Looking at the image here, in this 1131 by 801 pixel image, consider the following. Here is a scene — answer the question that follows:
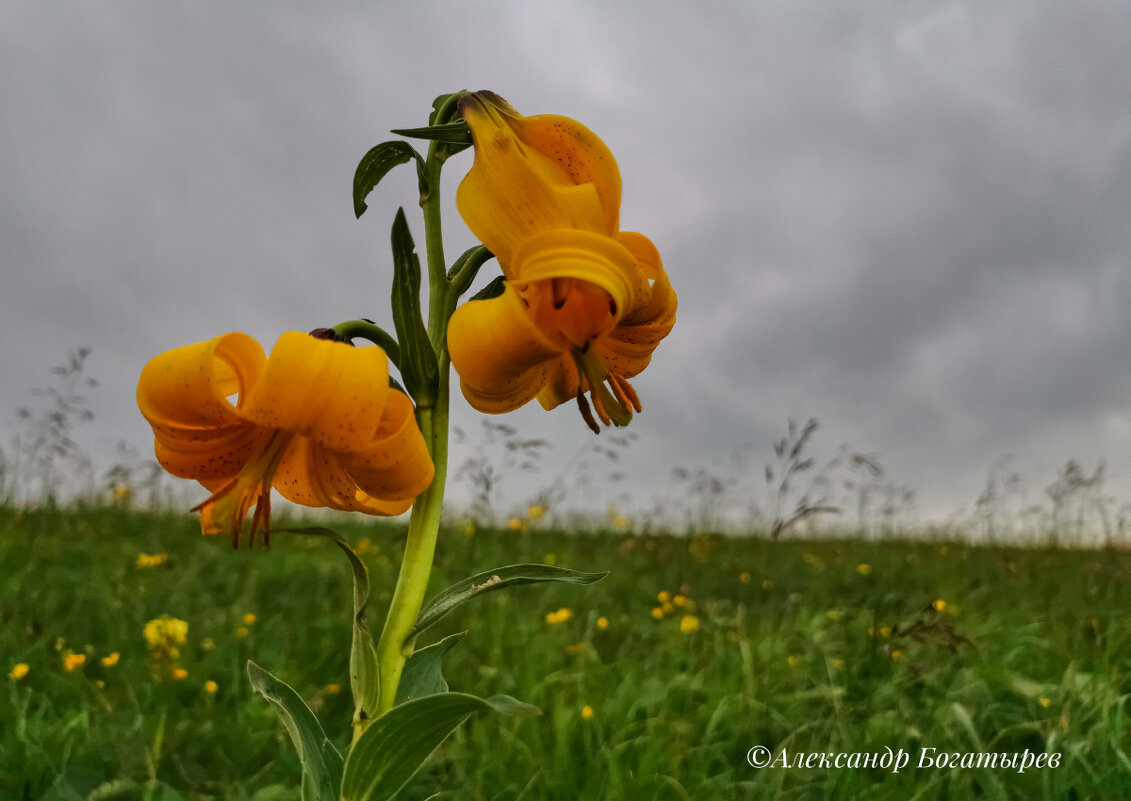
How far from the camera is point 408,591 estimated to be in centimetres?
112

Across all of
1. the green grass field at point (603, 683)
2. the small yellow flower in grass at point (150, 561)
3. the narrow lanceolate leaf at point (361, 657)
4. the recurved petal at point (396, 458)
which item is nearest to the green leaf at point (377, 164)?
the recurved petal at point (396, 458)

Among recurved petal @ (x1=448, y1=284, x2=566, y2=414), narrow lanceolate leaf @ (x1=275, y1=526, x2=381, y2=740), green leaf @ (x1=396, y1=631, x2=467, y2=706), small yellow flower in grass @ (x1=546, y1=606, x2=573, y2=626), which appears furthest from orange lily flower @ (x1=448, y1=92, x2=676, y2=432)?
small yellow flower in grass @ (x1=546, y1=606, x2=573, y2=626)

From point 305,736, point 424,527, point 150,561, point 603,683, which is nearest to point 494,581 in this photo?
point 424,527

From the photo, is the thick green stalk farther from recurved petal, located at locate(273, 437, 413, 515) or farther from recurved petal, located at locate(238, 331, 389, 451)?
recurved petal, located at locate(238, 331, 389, 451)

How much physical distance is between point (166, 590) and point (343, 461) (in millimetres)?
2845

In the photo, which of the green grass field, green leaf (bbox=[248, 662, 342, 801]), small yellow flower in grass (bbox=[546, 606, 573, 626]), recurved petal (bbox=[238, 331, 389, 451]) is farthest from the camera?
small yellow flower in grass (bbox=[546, 606, 573, 626])

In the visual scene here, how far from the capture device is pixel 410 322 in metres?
1.06

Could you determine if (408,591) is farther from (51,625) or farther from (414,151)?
(51,625)

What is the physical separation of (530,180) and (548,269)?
140 millimetres

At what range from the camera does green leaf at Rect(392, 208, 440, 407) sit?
1.05 meters

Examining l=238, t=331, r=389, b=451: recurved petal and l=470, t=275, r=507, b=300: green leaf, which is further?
l=470, t=275, r=507, b=300: green leaf

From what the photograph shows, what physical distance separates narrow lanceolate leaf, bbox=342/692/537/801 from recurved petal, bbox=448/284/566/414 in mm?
371

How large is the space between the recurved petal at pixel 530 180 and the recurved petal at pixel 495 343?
9 centimetres

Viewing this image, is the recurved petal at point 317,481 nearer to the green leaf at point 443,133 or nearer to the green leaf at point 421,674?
the green leaf at point 421,674
